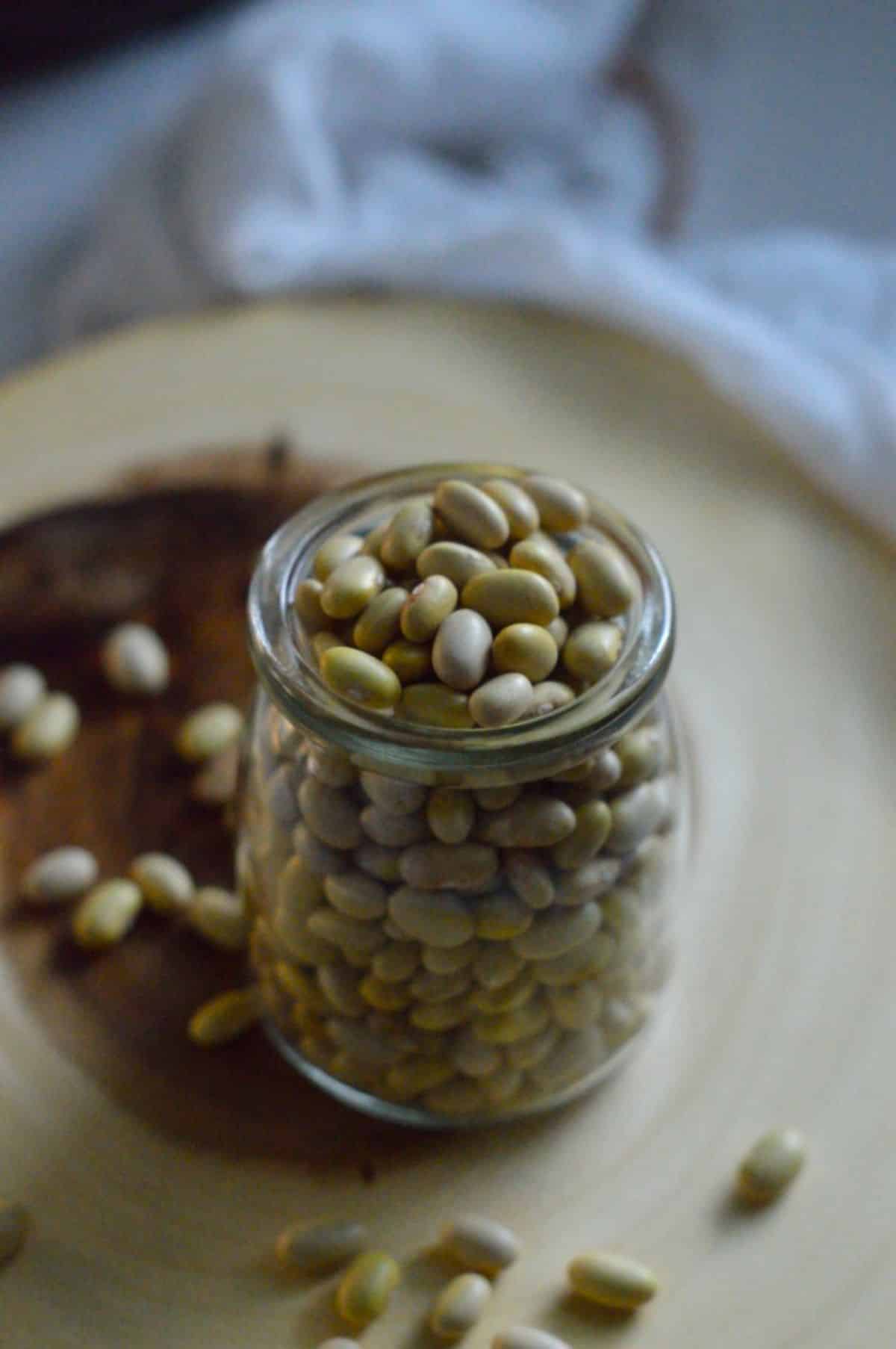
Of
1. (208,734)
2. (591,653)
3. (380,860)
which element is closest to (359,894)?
(380,860)

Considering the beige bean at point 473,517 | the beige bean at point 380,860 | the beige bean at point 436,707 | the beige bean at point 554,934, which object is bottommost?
the beige bean at point 554,934

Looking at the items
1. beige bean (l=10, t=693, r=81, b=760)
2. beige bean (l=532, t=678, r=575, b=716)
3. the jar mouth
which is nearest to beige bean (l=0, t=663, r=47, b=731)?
beige bean (l=10, t=693, r=81, b=760)

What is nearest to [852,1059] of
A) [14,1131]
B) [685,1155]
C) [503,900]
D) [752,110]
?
[685,1155]

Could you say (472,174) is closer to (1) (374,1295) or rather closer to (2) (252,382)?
(2) (252,382)

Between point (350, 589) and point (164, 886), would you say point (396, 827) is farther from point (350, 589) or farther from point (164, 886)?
point (164, 886)

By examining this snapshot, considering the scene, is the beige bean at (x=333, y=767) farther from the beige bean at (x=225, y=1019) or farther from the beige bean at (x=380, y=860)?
the beige bean at (x=225, y=1019)

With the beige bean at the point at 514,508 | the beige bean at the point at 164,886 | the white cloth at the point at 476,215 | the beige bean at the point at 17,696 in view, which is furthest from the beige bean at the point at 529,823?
the white cloth at the point at 476,215

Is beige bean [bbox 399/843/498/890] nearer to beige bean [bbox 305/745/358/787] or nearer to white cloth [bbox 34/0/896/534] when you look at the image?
beige bean [bbox 305/745/358/787]
